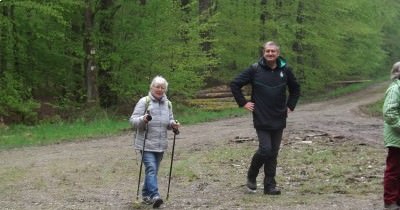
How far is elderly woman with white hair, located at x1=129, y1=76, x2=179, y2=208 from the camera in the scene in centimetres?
809

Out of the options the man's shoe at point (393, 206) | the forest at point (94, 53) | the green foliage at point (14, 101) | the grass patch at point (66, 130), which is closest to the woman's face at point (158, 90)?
the man's shoe at point (393, 206)

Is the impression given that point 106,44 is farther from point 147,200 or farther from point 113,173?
point 147,200

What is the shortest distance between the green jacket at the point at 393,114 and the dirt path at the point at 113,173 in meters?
0.99

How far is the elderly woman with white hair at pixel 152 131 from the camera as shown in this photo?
8086 millimetres

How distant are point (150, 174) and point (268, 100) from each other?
1984 millimetres

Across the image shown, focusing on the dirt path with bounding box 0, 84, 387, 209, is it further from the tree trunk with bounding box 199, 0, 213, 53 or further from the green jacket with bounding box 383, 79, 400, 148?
the tree trunk with bounding box 199, 0, 213, 53

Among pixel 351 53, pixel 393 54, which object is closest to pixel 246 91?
pixel 351 53

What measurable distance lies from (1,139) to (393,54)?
4599 centimetres

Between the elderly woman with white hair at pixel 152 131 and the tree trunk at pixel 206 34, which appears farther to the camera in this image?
the tree trunk at pixel 206 34

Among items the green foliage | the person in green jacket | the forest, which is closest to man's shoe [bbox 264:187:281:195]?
the person in green jacket

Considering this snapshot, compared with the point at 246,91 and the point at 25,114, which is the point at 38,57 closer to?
the point at 25,114

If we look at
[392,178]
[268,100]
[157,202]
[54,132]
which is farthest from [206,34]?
[392,178]

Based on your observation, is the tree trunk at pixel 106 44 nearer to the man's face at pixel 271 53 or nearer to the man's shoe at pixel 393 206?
the man's face at pixel 271 53

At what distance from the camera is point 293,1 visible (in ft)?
104
